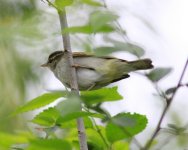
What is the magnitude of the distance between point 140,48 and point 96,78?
3.59 feet

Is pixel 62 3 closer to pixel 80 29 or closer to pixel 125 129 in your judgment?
pixel 80 29

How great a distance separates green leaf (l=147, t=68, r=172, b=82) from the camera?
112cm

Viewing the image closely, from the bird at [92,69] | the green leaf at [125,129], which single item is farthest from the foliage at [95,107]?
the bird at [92,69]

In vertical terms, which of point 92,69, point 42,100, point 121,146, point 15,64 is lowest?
point 121,146

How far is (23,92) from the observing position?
3.27m

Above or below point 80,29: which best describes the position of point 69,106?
below

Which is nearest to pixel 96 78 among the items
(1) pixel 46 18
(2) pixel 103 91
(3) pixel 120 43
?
(1) pixel 46 18

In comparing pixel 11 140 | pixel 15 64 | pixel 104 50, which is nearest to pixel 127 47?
pixel 104 50

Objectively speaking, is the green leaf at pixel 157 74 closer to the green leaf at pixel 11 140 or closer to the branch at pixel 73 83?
the branch at pixel 73 83

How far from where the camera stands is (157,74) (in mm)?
1134

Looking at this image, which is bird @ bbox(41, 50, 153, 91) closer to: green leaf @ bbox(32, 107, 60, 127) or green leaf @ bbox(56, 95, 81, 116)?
green leaf @ bbox(32, 107, 60, 127)

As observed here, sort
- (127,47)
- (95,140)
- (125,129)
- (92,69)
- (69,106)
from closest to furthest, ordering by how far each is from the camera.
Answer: (69,106)
(127,47)
(125,129)
(95,140)
(92,69)

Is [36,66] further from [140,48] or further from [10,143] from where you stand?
[140,48]

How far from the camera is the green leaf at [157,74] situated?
1119 millimetres
